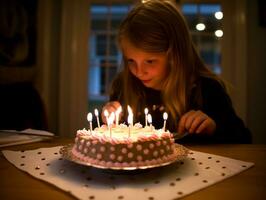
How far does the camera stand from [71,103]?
2.87 meters

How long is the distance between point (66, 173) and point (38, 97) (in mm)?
1912

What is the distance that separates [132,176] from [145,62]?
0.67m

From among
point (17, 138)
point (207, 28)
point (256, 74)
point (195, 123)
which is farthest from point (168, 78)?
point (207, 28)

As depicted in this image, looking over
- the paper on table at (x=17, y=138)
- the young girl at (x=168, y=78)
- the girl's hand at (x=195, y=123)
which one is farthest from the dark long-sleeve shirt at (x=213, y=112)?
the paper on table at (x=17, y=138)

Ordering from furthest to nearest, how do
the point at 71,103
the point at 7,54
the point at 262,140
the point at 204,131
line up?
the point at 71,103 < the point at 262,140 < the point at 7,54 < the point at 204,131

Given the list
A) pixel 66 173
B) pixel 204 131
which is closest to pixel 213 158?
pixel 204 131

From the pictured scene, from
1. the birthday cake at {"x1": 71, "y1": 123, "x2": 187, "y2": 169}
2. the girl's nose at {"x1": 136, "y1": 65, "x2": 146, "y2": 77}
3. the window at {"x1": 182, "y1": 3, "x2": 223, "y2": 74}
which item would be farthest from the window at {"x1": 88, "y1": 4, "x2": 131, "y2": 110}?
the birthday cake at {"x1": 71, "y1": 123, "x2": 187, "y2": 169}

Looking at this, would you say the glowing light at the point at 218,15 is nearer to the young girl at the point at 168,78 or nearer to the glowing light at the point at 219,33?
the glowing light at the point at 219,33

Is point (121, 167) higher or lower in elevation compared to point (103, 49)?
lower

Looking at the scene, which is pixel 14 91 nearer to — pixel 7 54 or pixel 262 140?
pixel 7 54

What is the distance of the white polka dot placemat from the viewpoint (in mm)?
597

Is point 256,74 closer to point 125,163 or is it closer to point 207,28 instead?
point 207,28

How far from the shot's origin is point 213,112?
1.44 metres

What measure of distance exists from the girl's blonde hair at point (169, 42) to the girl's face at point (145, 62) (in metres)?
0.02
